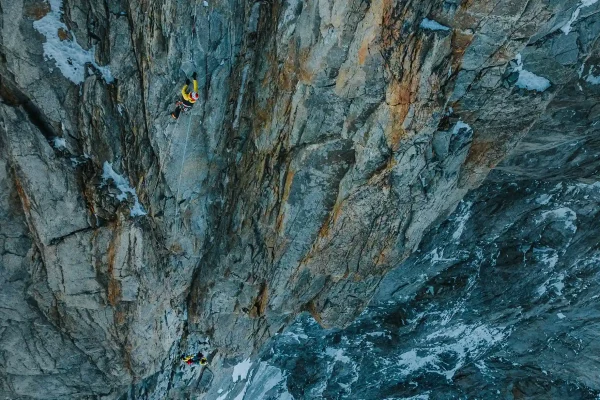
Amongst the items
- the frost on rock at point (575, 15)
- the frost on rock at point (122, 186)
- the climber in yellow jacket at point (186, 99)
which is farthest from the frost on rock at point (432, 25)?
the frost on rock at point (122, 186)

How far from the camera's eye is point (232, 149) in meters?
15.0

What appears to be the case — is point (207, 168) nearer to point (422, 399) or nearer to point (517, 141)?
point (517, 141)

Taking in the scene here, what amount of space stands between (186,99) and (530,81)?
996 centimetres

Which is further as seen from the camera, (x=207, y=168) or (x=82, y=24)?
(x=207, y=168)

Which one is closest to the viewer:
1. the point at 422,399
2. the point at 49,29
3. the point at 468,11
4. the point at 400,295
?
the point at 468,11

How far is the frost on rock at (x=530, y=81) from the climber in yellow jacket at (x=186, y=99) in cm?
922

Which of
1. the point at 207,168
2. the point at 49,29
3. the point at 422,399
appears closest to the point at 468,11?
the point at 207,168

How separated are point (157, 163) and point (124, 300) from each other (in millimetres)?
4987

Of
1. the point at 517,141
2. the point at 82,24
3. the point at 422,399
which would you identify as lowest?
the point at 422,399

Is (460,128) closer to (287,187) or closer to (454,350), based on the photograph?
(287,187)

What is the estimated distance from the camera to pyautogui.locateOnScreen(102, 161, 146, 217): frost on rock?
14.4 meters

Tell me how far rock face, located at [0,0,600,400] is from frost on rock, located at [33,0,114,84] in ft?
0.15

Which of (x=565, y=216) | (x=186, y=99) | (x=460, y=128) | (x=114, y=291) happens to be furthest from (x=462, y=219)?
(x=114, y=291)

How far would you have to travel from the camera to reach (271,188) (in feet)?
49.0
